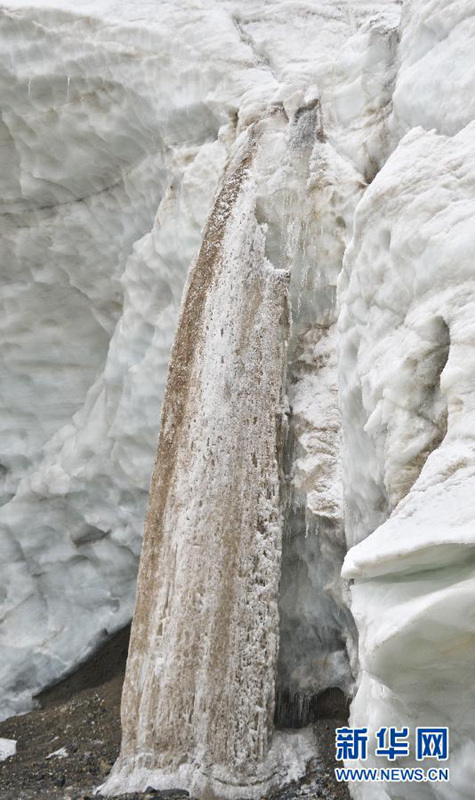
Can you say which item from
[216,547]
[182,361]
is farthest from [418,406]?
[182,361]

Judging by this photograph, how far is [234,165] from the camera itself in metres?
5.01

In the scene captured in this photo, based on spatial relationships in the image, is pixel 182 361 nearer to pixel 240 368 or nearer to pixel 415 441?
pixel 240 368

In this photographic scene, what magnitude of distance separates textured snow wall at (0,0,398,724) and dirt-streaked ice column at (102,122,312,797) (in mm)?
196

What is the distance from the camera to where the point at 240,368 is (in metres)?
4.43

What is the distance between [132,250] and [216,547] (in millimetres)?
3100

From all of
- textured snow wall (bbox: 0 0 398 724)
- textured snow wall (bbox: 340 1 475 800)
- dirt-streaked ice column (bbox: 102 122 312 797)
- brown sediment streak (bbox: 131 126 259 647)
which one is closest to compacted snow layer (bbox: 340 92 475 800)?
textured snow wall (bbox: 340 1 475 800)

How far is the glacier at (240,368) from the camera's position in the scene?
8.89 feet

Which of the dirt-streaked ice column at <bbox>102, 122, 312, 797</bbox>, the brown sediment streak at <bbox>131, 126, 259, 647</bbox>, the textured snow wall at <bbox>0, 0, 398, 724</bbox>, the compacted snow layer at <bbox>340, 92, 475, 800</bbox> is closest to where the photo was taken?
the compacted snow layer at <bbox>340, 92, 475, 800</bbox>

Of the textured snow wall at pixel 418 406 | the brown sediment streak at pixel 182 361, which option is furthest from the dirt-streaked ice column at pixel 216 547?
the textured snow wall at pixel 418 406

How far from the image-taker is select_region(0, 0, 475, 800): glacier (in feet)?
8.89

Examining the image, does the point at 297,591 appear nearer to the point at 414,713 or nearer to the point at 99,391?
the point at 414,713

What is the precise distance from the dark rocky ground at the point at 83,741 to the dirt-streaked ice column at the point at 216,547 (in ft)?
0.74

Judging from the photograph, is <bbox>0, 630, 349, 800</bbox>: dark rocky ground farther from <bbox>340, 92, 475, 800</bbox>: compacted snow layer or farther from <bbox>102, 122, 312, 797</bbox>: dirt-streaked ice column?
<bbox>340, 92, 475, 800</bbox>: compacted snow layer

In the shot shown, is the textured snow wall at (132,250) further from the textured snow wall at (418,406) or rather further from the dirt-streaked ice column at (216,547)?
the textured snow wall at (418,406)
